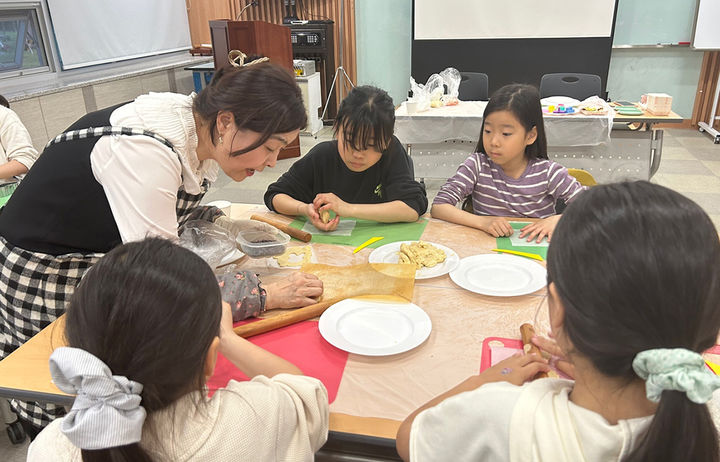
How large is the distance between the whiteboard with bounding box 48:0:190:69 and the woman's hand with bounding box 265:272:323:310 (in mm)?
4323

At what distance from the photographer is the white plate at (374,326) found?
3.66ft

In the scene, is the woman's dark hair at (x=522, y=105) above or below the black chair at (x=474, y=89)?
above

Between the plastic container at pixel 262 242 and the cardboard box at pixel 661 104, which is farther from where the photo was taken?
the cardboard box at pixel 661 104

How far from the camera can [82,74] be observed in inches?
187

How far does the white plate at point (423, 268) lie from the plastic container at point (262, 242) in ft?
0.95

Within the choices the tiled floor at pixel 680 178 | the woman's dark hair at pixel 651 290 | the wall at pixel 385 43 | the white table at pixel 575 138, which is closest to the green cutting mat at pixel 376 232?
the woman's dark hair at pixel 651 290

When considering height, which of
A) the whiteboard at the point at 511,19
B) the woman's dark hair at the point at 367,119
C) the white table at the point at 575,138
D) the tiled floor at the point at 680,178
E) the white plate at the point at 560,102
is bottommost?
the tiled floor at the point at 680,178

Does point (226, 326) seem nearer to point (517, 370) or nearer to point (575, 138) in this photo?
point (517, 370)

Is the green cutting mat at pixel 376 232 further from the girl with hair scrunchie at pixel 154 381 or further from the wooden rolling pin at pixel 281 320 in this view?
the girl with hair scrunchie at pixel 154 381

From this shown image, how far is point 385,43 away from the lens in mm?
6375

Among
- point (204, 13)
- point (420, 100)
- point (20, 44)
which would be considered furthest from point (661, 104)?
point (204, 13)

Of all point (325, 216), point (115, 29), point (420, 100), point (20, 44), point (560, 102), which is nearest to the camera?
point (325, 216)

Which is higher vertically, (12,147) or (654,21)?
(654,21)

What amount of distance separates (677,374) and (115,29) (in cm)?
577
